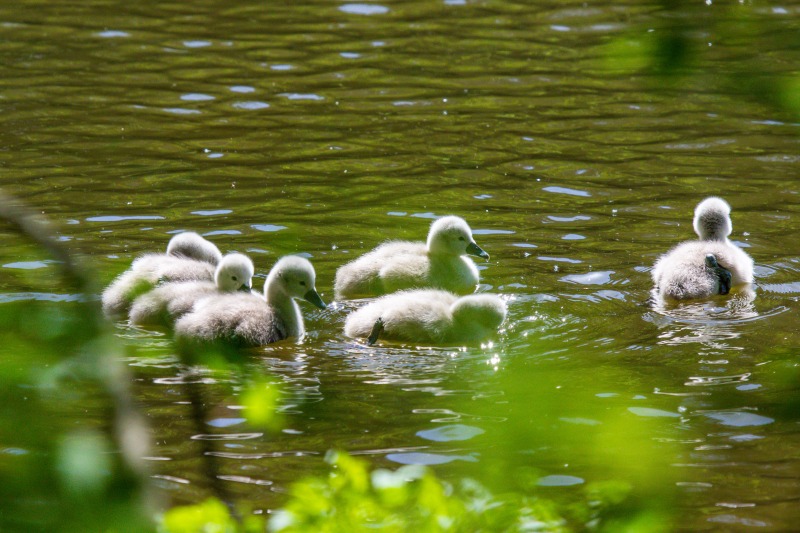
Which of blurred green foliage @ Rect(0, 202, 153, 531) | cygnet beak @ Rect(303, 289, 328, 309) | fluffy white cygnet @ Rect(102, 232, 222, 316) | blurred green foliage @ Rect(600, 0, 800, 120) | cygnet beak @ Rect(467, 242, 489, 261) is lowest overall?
cygnet beak @ Rect(303, 289, 328, 309)

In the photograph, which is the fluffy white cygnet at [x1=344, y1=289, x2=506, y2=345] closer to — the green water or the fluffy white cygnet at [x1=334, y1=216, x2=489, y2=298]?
the green water

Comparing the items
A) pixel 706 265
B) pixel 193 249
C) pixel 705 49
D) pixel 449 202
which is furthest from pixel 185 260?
pixel 705 49

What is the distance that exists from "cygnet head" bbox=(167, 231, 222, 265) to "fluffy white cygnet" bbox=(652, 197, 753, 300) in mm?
2564

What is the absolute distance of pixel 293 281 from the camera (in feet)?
20.4

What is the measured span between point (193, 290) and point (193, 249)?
574 millimetres

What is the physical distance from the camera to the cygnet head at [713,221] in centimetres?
734

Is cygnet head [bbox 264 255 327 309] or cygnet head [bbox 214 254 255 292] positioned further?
cygnet head [bbox 214 254 255 292]

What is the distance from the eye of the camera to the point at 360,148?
9430 millimetres

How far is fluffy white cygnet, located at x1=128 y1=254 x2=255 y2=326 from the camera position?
A: 613 cm

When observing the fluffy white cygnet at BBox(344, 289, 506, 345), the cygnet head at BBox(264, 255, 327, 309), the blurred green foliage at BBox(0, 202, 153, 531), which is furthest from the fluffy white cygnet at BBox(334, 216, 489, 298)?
the blurred green foliage at BBox(0, 202, 153, 531)

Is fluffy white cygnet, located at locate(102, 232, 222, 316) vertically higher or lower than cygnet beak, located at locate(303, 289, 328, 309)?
higher

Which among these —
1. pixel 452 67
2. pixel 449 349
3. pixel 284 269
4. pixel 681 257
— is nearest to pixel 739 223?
pixel 681 257

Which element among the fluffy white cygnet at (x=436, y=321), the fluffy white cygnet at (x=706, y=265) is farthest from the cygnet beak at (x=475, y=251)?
the fluffy white cygnet at (x=706, y=265)

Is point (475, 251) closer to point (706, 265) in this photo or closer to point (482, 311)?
point (482, 311)
